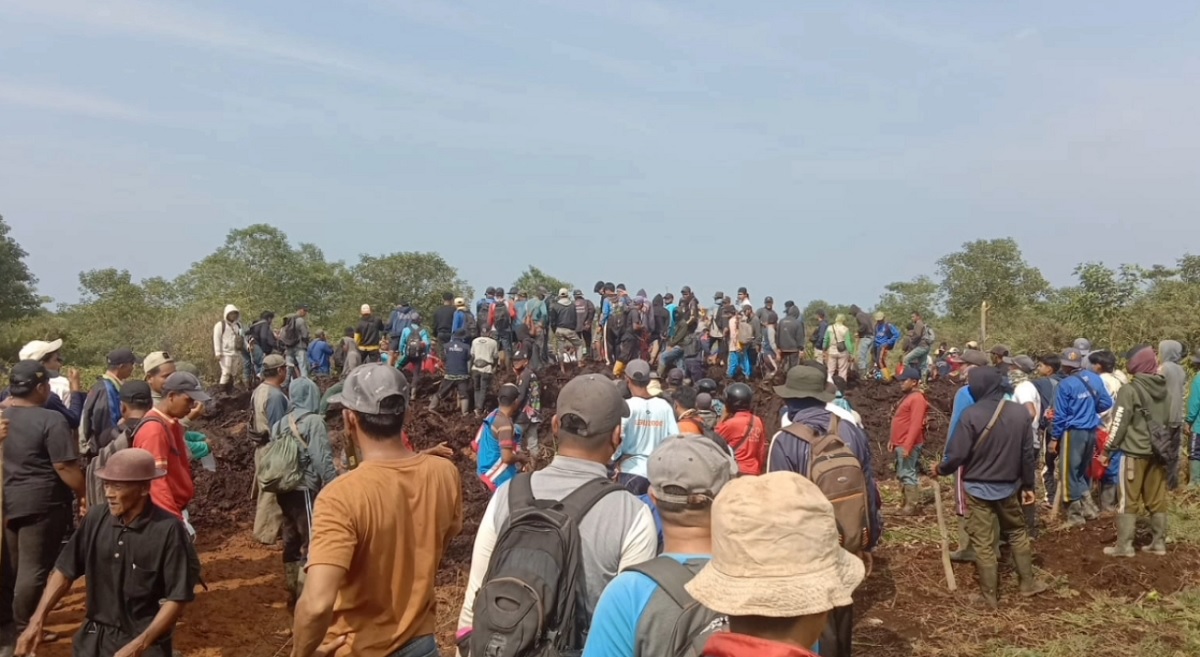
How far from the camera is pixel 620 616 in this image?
211 cm

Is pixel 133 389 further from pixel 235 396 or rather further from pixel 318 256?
pixel 318 256

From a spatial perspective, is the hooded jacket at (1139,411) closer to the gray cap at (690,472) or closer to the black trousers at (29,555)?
the gray cap at (690,472)

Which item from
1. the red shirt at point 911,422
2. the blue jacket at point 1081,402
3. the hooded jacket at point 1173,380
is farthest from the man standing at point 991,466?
the red shirt at point 911,422

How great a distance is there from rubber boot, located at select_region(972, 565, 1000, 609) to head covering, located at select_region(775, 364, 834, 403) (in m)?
2.55

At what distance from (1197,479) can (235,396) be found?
16.3 meters

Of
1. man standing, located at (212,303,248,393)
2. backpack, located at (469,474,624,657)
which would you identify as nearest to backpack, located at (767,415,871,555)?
backpack, located at (469,474,624,657)

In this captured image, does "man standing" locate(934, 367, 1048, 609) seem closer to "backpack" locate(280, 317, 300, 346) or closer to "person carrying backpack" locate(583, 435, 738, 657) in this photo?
"person carrying backpack" locate(583, 435, 738, 657)

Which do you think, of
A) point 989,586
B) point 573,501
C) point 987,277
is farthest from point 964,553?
point 987,277

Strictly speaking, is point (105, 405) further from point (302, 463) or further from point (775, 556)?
point (775, 556)

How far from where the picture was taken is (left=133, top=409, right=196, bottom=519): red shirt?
475 cm

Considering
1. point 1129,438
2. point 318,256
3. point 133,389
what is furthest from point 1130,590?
→ point 318,256

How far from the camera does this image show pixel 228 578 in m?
8.10

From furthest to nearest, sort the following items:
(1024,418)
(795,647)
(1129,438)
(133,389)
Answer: (1129,438) → (1024,418) → (133,389) → (795,647)

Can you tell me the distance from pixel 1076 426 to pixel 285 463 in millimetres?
7921
